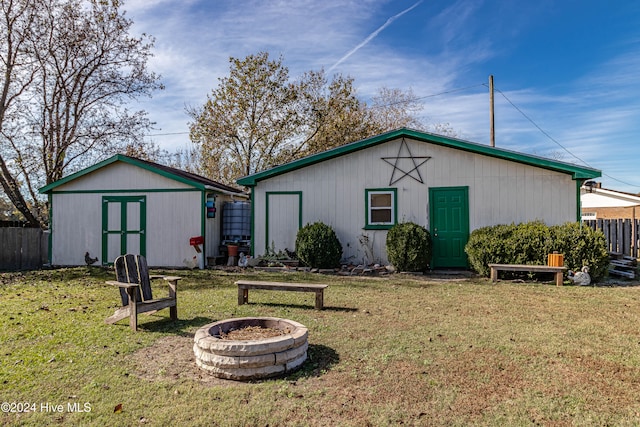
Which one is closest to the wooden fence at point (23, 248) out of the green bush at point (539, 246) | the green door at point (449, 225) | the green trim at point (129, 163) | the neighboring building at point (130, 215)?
the neighboring building at point (130, 215)

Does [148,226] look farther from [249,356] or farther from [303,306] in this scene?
[249,356]

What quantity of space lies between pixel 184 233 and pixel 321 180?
14.8 feet

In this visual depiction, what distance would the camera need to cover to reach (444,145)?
11.9 metres

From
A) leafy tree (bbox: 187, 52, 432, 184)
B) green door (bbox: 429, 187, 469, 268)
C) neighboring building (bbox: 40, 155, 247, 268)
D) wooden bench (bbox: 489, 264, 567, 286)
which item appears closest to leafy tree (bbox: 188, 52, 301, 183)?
leafy tree (bbox: 187, 52, 432, 184)

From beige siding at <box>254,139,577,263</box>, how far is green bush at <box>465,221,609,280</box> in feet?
2.79

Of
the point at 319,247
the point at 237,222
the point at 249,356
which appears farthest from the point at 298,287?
the point at 237,222

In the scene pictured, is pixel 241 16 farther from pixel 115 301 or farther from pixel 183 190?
pixel 115 301

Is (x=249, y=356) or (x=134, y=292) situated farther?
(x=134, y=292)

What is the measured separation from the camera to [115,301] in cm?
753

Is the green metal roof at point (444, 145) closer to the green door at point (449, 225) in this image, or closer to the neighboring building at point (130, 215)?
Result: the green door at point (449, 225)

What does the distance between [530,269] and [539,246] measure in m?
0.84

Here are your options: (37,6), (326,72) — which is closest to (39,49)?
(37,6)

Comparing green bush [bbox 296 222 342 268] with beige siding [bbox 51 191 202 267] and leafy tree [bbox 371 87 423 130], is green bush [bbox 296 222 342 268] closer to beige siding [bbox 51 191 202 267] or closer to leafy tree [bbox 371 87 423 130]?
beige siding [bbox 51 191 202 267]

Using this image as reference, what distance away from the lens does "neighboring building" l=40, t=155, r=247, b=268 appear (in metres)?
13.1
